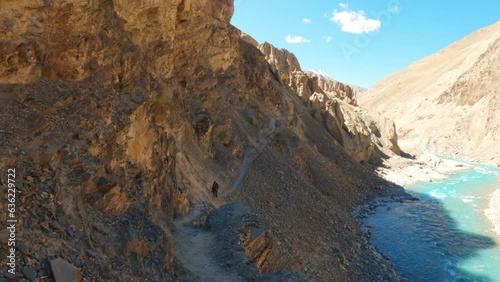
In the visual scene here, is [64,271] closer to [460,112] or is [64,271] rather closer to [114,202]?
[114,202]

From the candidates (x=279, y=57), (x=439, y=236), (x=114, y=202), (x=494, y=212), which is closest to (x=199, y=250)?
(x=114, y=202)

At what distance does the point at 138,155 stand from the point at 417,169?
59.2 meters

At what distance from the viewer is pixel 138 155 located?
17094mm

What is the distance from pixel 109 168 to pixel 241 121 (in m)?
25.7

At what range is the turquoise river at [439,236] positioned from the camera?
2608 cm

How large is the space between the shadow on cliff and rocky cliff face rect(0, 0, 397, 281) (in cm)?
278

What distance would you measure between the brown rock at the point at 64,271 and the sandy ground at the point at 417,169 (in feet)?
170

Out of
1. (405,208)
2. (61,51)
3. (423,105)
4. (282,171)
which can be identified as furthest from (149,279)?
(423,105)

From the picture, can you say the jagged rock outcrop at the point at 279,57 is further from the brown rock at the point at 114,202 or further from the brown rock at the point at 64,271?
the brown rock at the point at 64,271

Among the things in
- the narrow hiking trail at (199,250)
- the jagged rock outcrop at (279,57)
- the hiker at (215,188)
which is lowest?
the narrow hiking trail at (199,250)

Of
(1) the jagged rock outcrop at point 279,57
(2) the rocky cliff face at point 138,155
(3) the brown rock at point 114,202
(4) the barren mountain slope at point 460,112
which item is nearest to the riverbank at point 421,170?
(4) the barren mountain slope at point 460,112

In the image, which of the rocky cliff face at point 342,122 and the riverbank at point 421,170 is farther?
the rocky cliff face at point 342,122

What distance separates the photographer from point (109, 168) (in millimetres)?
13297

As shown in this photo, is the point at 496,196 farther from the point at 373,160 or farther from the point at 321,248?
the point at 321,248
